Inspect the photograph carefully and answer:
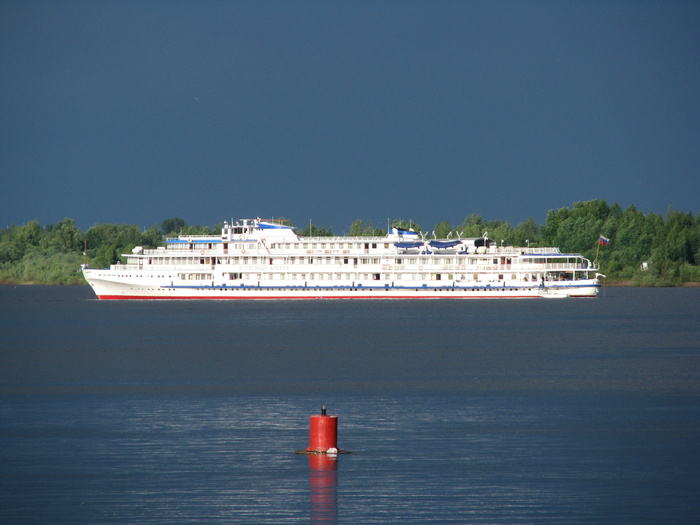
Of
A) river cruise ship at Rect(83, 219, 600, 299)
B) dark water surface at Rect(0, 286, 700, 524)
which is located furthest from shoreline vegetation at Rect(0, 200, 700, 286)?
dark water surface at Rect(0, 286, 700, 524)

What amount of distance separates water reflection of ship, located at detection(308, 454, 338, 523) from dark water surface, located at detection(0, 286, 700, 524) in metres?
0.06

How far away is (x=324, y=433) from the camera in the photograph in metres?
22.6

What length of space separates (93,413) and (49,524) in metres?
11.6

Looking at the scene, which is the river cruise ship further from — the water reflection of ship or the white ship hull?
the water reflection of ship

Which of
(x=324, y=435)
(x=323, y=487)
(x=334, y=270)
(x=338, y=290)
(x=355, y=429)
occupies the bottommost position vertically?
(x=323, y=487)

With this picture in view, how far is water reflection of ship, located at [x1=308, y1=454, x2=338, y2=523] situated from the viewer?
17927 mm

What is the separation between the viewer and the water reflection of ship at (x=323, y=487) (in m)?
17.9

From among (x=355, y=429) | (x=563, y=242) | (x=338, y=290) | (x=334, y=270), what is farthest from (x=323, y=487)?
(x=563, y=242)

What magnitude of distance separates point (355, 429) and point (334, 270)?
7531cm

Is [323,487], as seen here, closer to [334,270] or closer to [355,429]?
[355,429]

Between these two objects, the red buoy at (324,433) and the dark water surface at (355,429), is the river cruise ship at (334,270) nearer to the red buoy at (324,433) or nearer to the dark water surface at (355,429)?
the dark water surface at (355,429)

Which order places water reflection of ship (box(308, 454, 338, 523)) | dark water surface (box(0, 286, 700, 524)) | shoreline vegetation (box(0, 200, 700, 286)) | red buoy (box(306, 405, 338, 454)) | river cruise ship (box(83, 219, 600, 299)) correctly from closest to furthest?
water reflection of ship (box(308, 454, 338, 523)) → dark water surface (box(0, 286, 700, 524)) → red buoy (box(306, 405, 338, 454)) → river cruise ship (box(83, 219, 600, 299)) → shoreline vegetation (box(0, 200, 700, 286))

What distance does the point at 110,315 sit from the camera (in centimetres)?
7944

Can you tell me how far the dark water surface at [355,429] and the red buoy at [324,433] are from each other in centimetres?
51
